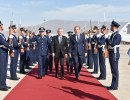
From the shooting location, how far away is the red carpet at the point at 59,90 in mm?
8563

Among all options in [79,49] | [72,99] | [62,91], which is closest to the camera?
[72,99]

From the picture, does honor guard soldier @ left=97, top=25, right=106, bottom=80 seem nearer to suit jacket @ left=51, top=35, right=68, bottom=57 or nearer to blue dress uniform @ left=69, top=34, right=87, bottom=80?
blue dress uniform @ left=69, top=34, right=87, bottom=80

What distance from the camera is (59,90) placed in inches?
376

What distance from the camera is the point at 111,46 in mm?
9539

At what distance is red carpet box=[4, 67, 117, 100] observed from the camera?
856 centimetres

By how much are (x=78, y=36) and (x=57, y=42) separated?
3.18 ft

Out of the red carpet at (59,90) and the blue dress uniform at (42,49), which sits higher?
the blue dress uniform at (42,49)

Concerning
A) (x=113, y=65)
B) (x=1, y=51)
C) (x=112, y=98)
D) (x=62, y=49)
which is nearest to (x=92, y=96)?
(x=112, y=98)

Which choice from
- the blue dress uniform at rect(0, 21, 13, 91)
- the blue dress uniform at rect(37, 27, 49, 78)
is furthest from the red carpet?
the blue dress uniform at rect(37, 27, 49, 78)

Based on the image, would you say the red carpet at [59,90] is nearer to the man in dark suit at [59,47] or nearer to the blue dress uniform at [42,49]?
the blue dress uniform at [42,49]

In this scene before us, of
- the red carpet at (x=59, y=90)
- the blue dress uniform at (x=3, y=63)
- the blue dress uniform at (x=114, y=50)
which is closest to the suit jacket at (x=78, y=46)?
the red carpet at (x=59, y=90)

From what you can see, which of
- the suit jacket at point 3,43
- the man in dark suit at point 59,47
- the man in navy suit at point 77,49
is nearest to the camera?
the suit jacket at point 3,43

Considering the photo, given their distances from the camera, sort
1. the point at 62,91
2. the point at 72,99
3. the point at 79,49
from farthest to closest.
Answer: the point at 79,49 < the point at 62,91 < the point at 72,99

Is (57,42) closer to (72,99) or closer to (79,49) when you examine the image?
(79,49)
